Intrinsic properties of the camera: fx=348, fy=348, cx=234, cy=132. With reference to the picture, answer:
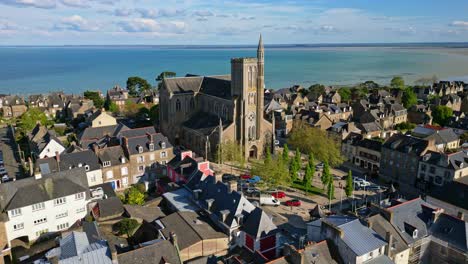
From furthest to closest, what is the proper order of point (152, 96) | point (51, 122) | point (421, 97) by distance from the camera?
point (421, 97) < point (152, 96) < point (51, 122)

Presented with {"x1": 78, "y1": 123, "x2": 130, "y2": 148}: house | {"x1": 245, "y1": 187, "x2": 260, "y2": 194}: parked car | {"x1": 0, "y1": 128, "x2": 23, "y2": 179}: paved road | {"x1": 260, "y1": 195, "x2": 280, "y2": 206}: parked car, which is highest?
{"x1": 78, "y1": 123, "x2": 130, "y2": 148}: house

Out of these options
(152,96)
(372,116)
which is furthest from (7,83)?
(372,116)

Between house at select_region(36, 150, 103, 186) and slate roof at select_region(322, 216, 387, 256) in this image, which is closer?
slate roof at select_region(322, 216, 387, 256)

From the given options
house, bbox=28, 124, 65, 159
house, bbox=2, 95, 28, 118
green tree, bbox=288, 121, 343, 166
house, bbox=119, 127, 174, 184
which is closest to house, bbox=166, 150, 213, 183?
house, bbox=119, 127, 174, 184

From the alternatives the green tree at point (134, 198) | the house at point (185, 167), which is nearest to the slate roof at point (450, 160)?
the house at point (185, 167)

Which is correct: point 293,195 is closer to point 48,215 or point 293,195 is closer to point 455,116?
point 48,215

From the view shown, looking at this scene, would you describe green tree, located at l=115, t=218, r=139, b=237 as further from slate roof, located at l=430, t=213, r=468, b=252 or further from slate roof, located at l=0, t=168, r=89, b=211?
slate roof, located at l=430, t=213, r=468, b=252
